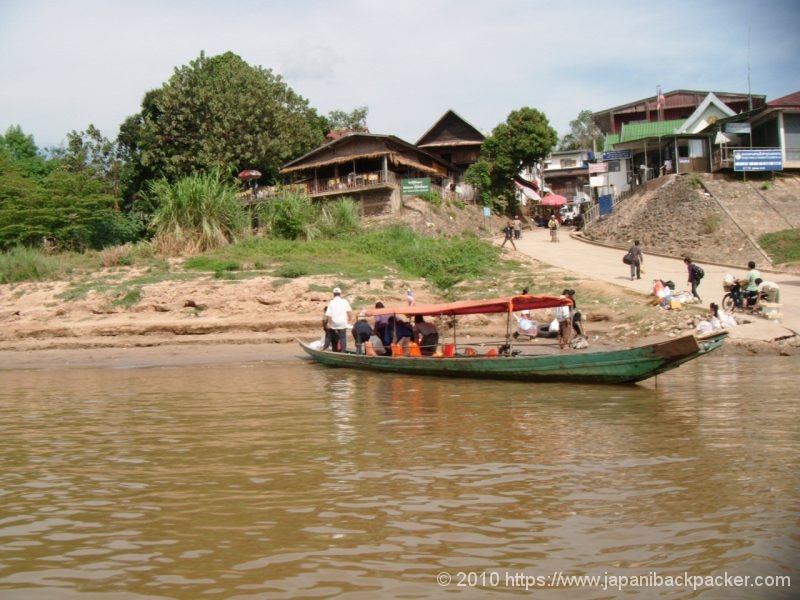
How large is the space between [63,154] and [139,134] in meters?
6.92

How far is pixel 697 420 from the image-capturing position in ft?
35.1

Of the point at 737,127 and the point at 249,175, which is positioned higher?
the point at 737,127

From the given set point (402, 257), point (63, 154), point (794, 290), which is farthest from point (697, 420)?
point (63, 154)

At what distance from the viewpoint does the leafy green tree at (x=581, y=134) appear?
8712 cm

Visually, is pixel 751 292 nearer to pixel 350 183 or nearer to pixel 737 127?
pixel 737 127

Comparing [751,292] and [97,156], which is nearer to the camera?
[751,292]

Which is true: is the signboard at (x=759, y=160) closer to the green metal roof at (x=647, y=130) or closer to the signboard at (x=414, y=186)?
the green metal roof at (x=647, y=130)

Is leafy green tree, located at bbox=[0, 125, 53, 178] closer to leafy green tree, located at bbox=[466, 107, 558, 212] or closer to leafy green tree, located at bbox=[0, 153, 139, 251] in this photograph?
leafy green tree, located at bbox=[0, 153, 139, 251]

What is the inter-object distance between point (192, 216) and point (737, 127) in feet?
91.5

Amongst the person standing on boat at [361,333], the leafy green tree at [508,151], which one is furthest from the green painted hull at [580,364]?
the leafy green tree at [508,151]

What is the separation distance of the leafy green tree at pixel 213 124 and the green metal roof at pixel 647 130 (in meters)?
20.9

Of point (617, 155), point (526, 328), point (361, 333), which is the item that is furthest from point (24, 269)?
point (617, 155)

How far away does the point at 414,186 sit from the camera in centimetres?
4025

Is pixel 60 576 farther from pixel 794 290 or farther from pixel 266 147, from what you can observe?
pixel 266 147
